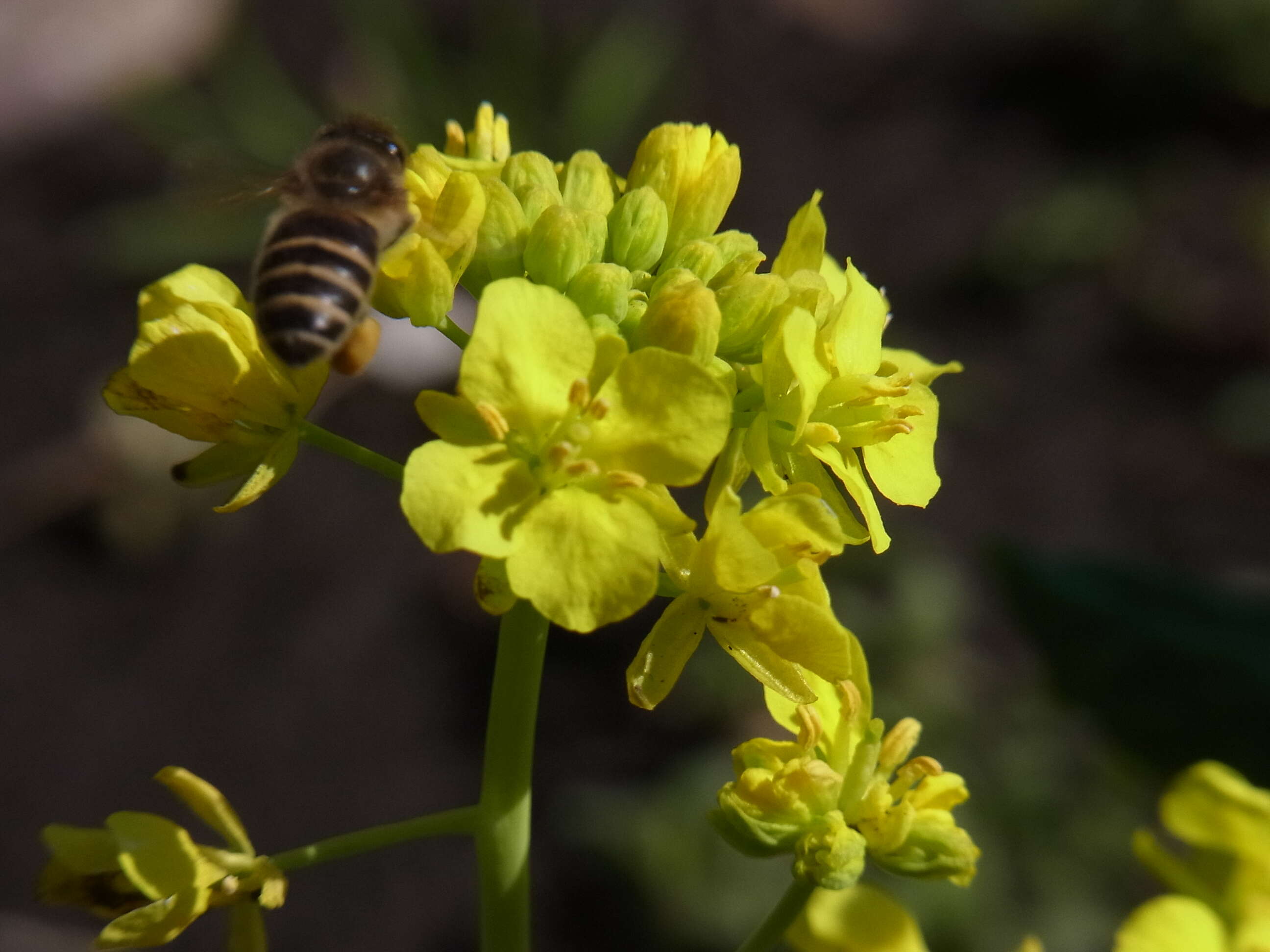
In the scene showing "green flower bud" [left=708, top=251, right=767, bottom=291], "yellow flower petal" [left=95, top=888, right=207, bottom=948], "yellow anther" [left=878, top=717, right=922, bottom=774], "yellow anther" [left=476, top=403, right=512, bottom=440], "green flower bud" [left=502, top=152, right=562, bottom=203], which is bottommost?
"yellow flower petal" [left=95, top=888, right=207, bottom=948]

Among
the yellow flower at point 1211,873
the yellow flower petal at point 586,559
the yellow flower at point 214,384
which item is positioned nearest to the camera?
the yellow flower petal at point 586,559

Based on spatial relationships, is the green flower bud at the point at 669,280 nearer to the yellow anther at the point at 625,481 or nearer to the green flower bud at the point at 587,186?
the green flower bud at the point at 587,186

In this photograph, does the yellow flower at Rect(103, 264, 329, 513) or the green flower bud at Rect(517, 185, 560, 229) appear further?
the green flower bud at Rect(517, 185, 560, 229)

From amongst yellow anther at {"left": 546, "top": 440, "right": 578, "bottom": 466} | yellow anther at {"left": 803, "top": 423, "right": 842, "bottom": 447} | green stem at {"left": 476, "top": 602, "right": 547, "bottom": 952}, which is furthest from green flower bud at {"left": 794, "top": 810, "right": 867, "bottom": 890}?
yellow anther at {"left": 546, "top": 440, "right": 578, "bottom": 466}

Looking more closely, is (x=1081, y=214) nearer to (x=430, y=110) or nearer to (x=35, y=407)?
(x=430, y=110)

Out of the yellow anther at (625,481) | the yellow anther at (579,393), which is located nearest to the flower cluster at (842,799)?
the yellow anther at (625,481)

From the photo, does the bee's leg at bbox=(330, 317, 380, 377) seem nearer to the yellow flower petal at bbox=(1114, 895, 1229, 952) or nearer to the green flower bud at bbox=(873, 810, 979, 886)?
the green flower bud at bbox=(873, 810, 979, 886)
